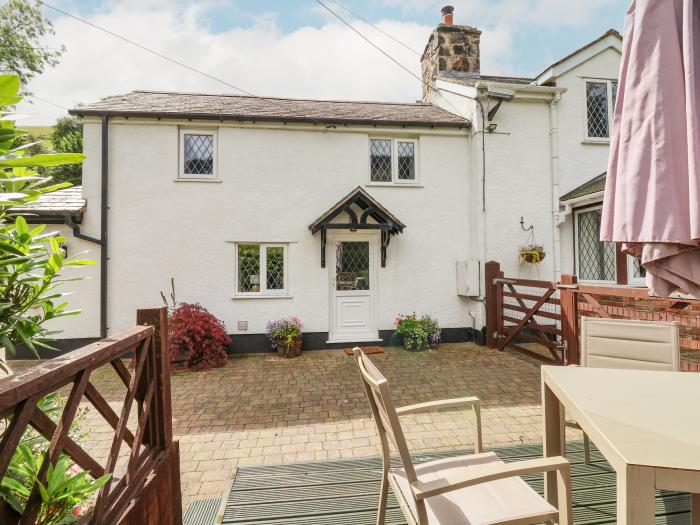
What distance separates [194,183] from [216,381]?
4.43 m

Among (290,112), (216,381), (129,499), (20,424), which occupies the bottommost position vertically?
(216,381)

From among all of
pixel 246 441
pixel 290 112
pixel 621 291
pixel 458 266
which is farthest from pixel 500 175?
pixel 246 441

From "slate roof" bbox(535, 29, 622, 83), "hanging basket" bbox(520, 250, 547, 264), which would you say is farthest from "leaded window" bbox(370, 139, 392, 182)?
"slate roof" bbox(535, 29, 622, 83)

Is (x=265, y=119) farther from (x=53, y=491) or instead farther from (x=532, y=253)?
(x=53, y=491)

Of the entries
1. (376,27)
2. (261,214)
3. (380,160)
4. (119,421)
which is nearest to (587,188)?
(380,160)

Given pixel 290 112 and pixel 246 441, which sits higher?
pixel 290 112

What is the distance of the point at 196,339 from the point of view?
6688mm

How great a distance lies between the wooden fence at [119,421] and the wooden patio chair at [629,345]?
2.93 meters

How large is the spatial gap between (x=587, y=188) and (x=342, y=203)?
5.75 meters

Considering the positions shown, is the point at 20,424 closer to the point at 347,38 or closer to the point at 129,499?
the point at 129,499

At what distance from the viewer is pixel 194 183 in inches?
306

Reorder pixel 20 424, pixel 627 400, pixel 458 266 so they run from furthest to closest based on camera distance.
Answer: pixel 458 266 → pixel 627 400 → pixel 20 424

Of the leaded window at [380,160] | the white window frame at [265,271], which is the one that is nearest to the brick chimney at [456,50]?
the leaded window at [380,160]

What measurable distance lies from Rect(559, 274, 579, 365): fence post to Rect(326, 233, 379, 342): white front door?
12.4 ft
